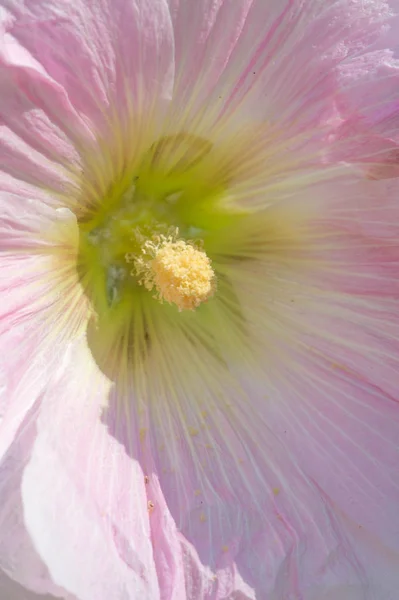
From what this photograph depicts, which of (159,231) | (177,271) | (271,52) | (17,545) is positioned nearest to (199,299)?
(177,271)

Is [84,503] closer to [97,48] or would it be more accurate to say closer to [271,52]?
[97,48]

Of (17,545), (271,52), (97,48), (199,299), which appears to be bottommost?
(17,545)

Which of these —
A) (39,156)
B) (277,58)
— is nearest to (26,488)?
(39,156)

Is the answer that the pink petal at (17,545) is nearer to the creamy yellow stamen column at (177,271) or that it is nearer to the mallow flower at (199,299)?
the mallow flower at (199,299)

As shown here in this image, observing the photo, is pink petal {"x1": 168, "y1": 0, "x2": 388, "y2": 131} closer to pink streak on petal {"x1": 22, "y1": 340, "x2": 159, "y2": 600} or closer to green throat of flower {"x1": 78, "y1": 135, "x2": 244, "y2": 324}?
green throat of flower {"x1": 78, "y1": 135, "x2": 244, "y2": 324}

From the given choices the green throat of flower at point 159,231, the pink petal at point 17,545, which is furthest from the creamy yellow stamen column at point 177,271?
the pink petal at point 17,545

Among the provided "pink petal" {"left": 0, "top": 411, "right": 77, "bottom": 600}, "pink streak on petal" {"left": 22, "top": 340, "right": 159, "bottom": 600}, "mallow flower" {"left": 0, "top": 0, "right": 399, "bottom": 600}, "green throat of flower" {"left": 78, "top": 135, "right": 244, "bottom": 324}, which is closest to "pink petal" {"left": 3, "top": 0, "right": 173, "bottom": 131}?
"mallow flower" {"left": 0, "top": 0, "right": 399, "bottom": 600}

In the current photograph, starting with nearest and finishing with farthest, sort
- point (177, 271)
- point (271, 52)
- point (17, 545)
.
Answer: point (17, 545) < point (271, 52) < point (177, 271)

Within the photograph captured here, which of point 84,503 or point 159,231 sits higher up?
point 159,231
